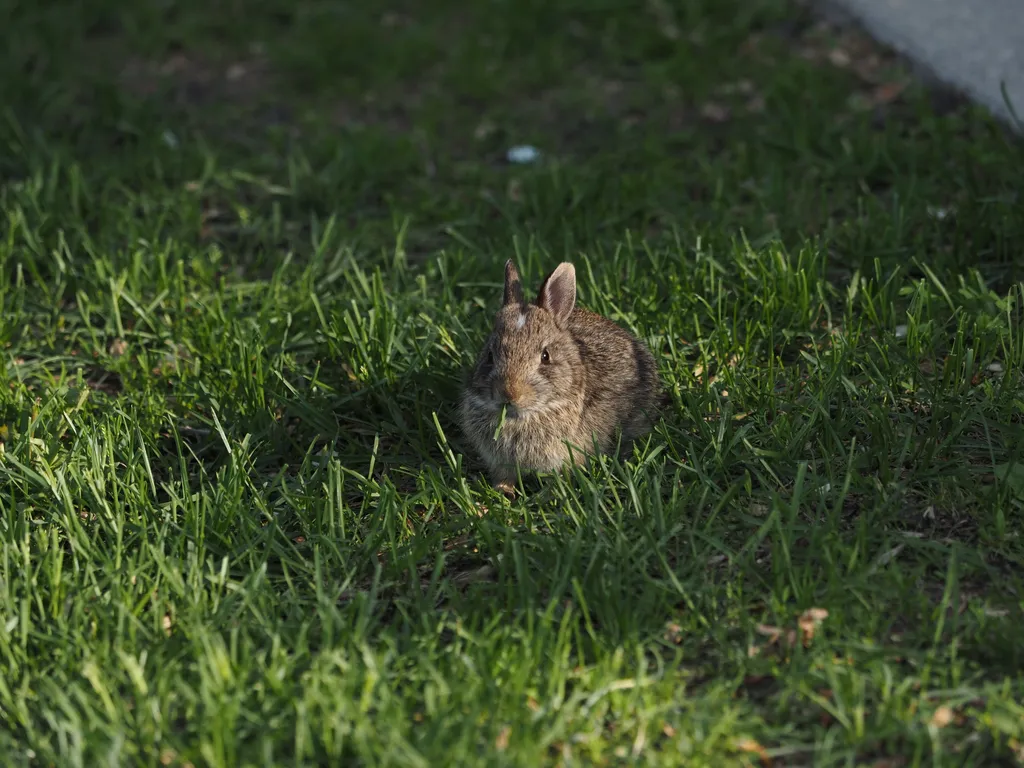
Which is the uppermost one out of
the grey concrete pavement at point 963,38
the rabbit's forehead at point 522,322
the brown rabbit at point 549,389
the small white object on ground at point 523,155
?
the grey concrete pavement at point 963,38

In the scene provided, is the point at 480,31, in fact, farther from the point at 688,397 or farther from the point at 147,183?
the point at 688,397

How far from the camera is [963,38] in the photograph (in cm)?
788

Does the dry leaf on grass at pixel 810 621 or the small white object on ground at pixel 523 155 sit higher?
the dry leaf on grass at pixel 810 621

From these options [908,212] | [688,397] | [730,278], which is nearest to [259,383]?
[688,397]

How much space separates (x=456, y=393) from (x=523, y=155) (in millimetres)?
2637

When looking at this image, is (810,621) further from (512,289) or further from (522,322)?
(512,289)

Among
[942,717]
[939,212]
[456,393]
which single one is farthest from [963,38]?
[942,717]

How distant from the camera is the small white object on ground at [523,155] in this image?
24.5 feet

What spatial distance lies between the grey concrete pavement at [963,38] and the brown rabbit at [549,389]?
10.6ft

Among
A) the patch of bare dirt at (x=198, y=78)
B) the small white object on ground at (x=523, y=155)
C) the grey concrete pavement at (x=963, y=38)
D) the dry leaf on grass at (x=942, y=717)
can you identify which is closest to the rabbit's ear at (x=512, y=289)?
the dry leaf on grass at (x=942, y=717)

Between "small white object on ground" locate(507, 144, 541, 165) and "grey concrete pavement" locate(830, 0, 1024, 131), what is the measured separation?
7.94 ft

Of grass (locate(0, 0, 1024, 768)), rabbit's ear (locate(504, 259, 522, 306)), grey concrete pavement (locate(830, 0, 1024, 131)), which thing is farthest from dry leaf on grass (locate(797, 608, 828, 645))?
grey concrete pavement (locate(830, 0, 1024, 131))

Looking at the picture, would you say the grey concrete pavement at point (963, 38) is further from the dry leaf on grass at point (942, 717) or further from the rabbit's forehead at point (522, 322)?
the dry leaf on grass at point (942, 717)

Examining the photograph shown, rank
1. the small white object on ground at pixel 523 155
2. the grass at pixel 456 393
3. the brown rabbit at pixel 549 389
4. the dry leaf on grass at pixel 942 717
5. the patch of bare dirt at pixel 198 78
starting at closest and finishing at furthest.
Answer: the dry leaf on grass at pixel 942 717 → the grass at pixel 456 393 → the brown rabbit at pixel 549 389 → the small white object on ground at pixel 523 155 → the patch of bare dirt at pixel 198 78
